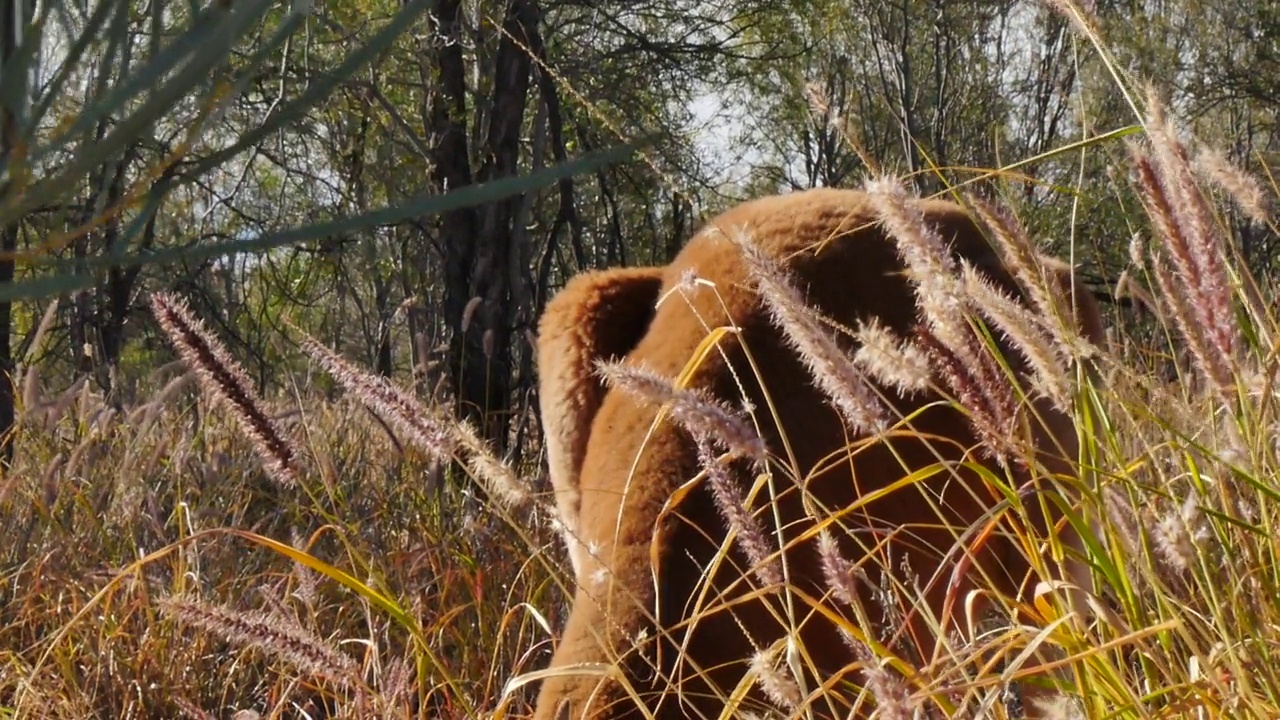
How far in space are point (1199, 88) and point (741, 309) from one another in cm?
1378

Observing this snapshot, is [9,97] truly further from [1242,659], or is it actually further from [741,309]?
[741,309]

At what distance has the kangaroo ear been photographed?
162 inches

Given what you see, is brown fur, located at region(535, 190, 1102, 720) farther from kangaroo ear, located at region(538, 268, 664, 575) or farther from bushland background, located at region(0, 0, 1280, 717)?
bushland background, located at region(0, 0, 1280, 717)

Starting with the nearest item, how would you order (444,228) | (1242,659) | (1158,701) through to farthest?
(1242,659) → (1158,701) → (444,228)

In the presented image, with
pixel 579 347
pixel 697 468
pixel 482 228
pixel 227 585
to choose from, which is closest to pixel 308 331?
pixel 482 228

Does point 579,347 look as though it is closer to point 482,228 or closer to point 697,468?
point 697,468

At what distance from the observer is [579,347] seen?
4.21 meters

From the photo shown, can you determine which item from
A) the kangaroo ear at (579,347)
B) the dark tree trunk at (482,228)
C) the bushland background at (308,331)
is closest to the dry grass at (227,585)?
the bushland background at (308,331)

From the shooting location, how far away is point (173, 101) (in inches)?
39.3

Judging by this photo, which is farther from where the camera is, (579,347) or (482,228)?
(482,228)

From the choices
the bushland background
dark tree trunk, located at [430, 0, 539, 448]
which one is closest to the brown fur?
the bushland background

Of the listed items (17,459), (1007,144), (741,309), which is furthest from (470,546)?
(1007,144)

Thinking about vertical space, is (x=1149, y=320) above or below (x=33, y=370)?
below

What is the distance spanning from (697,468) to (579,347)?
1.17 meters
